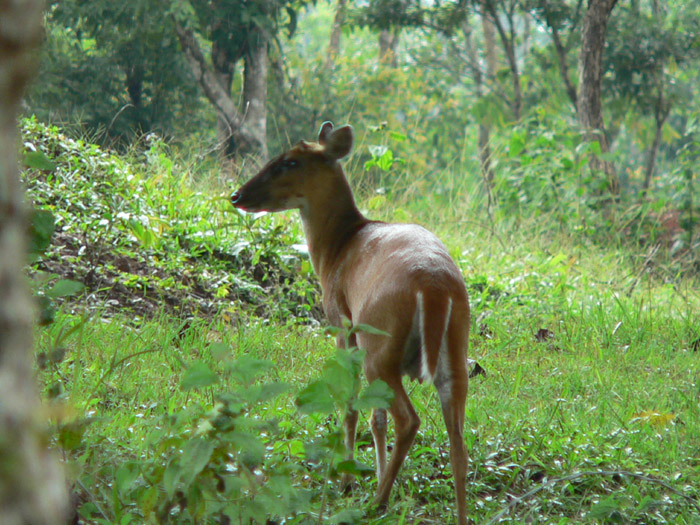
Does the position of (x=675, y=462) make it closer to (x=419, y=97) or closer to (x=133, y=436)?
(x=133, y=436)

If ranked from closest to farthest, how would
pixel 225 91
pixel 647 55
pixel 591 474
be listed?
pixel 591 474 → pixel 225 91 → pixel 647 55

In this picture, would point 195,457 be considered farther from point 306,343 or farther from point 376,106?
point 376,106

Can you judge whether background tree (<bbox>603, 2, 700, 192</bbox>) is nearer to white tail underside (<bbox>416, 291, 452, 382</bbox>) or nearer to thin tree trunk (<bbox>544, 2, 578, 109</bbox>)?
thin tree trunk (<bbox>544, 2, 578, 109</bbox>)

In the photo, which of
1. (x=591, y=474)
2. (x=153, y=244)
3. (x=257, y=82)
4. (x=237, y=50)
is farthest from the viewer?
(x=237, y=50)

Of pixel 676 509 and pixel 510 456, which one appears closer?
pixel 676 509

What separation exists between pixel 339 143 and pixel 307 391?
1.94 m

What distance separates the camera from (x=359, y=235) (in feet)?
10.7

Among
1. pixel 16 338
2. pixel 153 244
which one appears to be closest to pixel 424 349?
pixel 16 338

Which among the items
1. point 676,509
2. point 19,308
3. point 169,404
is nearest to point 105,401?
point 169,404

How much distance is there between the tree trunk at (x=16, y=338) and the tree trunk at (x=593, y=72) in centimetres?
954

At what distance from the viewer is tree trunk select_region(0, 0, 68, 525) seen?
0.71 metres

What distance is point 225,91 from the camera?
13383 millimetres

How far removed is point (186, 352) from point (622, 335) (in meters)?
2.93

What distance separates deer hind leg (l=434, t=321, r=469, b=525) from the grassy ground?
197mm
